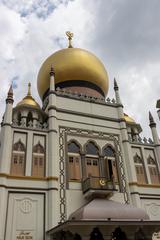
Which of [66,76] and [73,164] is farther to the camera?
[66,76]

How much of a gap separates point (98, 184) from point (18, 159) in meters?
4.27

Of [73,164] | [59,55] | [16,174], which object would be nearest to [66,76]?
[59,55]

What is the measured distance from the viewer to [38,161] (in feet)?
44.7

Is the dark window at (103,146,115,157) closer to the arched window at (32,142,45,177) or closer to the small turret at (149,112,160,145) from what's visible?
the small turret at (149,112,160,145)

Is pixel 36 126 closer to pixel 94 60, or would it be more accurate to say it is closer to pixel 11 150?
pixel 11 150

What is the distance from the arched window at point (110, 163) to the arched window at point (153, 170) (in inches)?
97.7

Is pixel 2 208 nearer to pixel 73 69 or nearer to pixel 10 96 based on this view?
pixel 10 96

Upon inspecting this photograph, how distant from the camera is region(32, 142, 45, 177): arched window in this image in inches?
523

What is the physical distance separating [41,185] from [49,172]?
782 mm

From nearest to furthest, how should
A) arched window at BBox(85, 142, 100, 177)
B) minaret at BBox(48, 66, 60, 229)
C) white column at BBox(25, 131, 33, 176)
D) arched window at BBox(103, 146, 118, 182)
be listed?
1. minaret at BBox(48, 66, 60, 229)
2. white column at BBox(25, 131, 33, 176)
3. arched window at BBox(103, 146, 118, 182)
4. arched window at BBox(85, 142, 100, 177)

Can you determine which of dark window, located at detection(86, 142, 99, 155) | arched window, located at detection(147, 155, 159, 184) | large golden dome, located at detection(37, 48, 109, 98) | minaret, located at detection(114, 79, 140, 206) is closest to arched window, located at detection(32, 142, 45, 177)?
dark window, located at detection(86, 142, 99, 155)

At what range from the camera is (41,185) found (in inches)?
506

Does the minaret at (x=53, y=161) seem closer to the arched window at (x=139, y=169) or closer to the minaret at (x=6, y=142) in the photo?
the minaret at (x=6, y=142)

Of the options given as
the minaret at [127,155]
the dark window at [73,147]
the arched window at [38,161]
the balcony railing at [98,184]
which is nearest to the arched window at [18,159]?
the arched window at [38,161]
